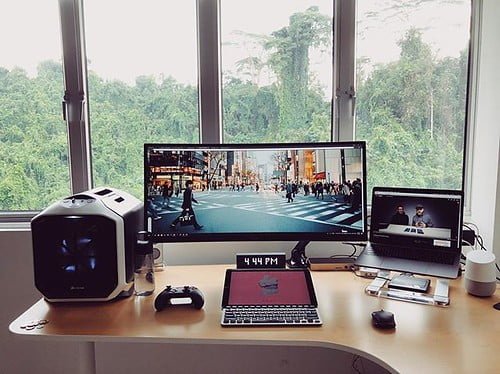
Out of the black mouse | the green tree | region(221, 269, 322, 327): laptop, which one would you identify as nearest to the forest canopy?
the green tree

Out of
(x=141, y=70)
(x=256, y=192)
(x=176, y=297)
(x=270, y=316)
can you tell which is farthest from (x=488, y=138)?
(x=141, y=70)

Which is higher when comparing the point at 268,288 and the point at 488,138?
the point at 488,138

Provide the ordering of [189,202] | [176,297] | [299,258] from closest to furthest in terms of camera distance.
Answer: [176,297] < [189,202] < [299,258]

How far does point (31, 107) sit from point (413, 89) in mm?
1870

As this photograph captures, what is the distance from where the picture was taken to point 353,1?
2.10 m

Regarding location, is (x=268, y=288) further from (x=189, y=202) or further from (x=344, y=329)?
(x=189, y=202)

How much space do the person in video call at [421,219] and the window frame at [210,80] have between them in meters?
0.53

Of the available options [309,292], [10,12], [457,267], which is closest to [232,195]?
[309,292]

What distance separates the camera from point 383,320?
4.40 feet

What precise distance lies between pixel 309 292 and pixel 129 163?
1.14 metres

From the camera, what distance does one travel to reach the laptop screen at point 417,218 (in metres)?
1.74

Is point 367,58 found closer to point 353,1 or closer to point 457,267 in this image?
point 353,1

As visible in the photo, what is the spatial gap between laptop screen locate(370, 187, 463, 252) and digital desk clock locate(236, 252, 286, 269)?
420mm

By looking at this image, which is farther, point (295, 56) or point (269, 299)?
point (295, 56)
